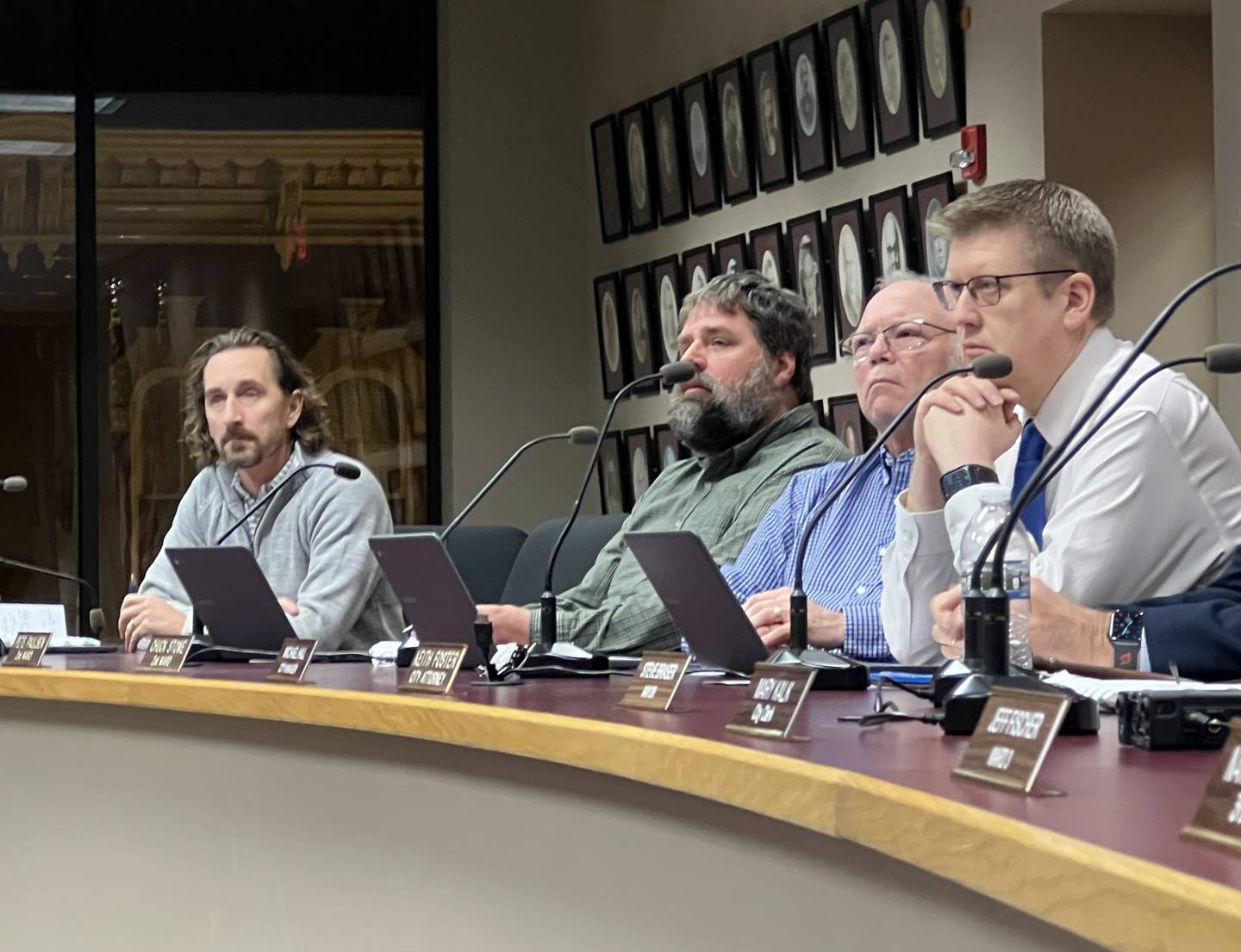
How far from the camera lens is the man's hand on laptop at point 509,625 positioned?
3.18 metres

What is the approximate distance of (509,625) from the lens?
10.4ft

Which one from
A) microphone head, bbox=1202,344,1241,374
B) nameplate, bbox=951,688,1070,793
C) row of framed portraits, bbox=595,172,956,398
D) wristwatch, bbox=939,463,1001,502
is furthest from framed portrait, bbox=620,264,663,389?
nameplate, bbox=951,688,1070,793

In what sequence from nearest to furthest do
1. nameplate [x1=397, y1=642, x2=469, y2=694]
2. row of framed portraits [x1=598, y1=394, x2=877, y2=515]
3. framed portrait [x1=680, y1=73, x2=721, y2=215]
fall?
nameplate [x1=397, y1=642, x2=469, y2=694] → framed portrait [x1=680, y1=73, x2=721, y2=215] → row of framed portraits [x1=598, y1=394, x2=877, y2=515]

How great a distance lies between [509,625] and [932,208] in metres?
2.36

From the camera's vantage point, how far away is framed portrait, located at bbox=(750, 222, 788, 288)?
5840mm

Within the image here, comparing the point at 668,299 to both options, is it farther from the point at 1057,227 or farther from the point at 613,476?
the point at 1057,227

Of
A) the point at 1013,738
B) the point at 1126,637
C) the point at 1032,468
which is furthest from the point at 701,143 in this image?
the point at 1013,738

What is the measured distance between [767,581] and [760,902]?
1.71 metres

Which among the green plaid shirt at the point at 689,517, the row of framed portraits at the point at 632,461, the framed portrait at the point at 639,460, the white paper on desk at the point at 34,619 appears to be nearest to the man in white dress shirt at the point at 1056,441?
the green plaid shirt at the point at 689,517

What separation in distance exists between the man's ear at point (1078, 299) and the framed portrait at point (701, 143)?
3.87 m

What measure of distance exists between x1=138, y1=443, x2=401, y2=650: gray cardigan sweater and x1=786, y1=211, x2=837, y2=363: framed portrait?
2128mm

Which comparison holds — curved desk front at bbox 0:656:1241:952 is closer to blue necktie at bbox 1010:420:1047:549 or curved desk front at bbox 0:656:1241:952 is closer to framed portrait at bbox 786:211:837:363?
blue necktie at bbox 1010:420:1047:549

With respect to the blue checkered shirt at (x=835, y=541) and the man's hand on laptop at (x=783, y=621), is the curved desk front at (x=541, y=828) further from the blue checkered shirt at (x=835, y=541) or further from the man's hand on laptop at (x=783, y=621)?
the blue checkered shirt at (x=835, y=541)

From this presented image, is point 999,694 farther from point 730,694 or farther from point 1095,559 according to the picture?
point 1095,559
